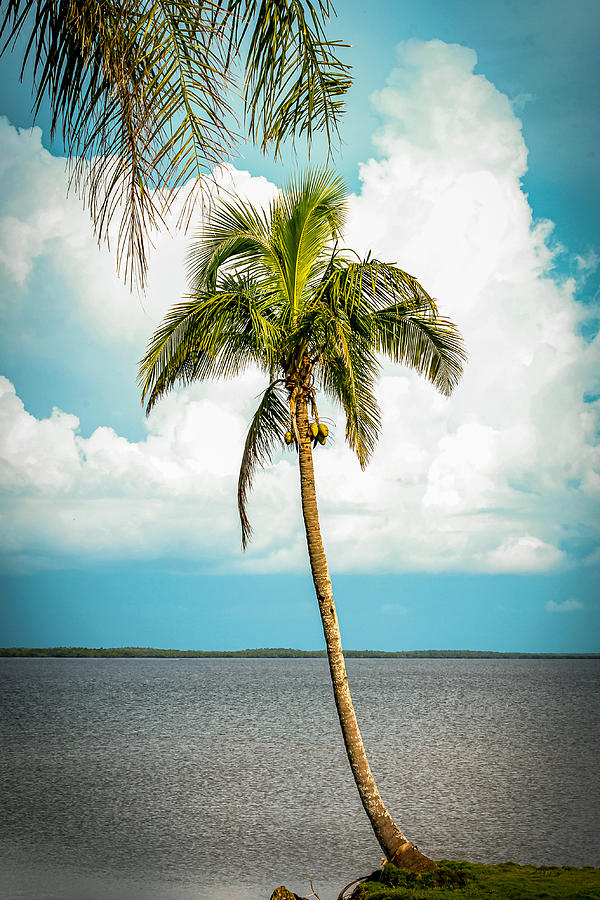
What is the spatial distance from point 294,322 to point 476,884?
7.83 m

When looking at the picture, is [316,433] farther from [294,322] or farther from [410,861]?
[410,861]

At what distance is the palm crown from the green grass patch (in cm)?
508

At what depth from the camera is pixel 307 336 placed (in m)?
11.3

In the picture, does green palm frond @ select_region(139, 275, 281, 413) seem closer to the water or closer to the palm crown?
the palm crown

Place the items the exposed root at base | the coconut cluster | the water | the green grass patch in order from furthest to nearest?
the water < the coconut cluster < the exposed root at base < the green grass patch

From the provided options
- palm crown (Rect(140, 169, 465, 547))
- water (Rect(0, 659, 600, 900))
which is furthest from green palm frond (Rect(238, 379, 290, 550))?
water (Rect(0, 659, 600, 900))

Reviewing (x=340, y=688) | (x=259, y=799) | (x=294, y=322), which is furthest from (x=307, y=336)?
(x=259, y=799)

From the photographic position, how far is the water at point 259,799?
58.1ft

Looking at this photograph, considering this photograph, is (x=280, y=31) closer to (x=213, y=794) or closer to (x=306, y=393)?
(x=306, y=393)

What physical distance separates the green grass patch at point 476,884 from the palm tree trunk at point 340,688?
27 cm

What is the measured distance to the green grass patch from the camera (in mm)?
9688

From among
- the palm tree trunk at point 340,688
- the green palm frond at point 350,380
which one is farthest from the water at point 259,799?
the green palm frond at point 350,380

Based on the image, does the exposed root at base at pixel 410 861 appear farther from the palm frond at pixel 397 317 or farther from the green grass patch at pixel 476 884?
the palm frond at pixel 397 317

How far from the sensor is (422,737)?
5338 cm
